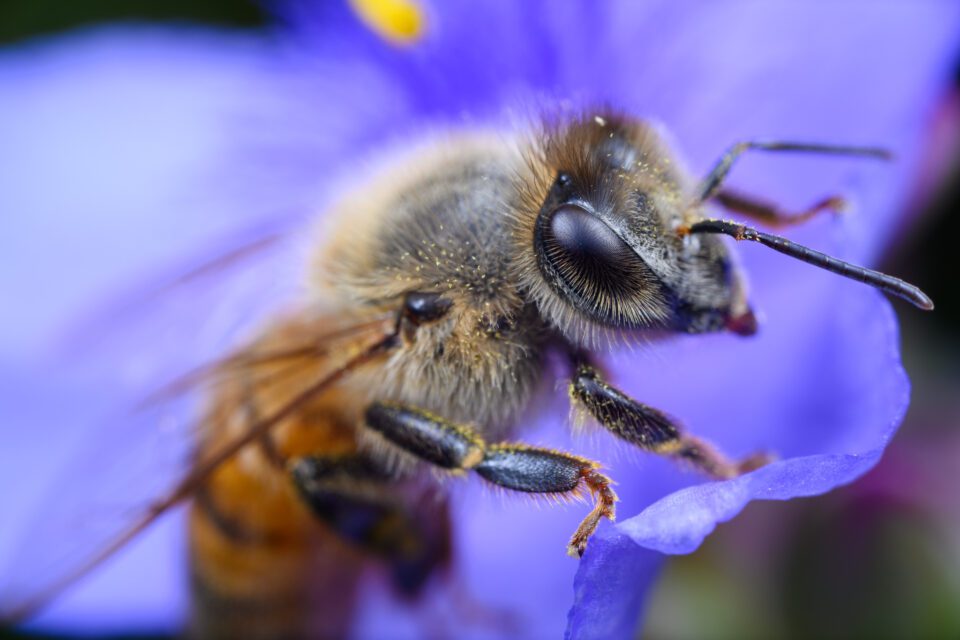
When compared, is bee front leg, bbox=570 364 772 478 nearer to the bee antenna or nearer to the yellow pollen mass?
the bee antenna

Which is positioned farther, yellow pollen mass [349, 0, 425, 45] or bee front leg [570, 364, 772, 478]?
yellow pollen mass [349, 0, 425, 45]

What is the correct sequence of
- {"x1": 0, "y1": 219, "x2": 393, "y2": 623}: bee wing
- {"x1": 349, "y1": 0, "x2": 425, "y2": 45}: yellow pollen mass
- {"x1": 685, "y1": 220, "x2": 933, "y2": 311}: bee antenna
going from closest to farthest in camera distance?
{"x1": 685, "y1": 220, "x2": 933, "y2": 311}: bee antenna
{"x1": 0, "y1": 219, "x2": 393, "y2": 623}: bee wing
{"x1": 349, "y1": 0, "x2": 425, "y2": 45}: yellow pollen mass

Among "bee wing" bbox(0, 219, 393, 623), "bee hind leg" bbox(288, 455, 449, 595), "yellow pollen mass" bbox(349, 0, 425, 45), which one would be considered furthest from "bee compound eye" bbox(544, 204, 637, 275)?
→ "yellow pollen mass" bbox(349, 0, 425, 45)

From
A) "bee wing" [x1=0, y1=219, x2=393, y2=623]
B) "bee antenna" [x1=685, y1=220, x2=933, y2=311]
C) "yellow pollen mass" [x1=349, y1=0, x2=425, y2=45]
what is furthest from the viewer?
"yellow pollen mass" [x1=349, y1=0, x2=425, y2=45]

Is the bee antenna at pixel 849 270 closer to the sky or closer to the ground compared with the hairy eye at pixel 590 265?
closer to the ground

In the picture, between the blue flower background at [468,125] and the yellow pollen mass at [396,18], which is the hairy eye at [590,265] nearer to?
the blue flower background at [468,125]

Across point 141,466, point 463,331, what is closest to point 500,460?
point 463,331

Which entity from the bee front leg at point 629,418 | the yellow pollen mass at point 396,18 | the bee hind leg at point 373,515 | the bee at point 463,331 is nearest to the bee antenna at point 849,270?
the bee at point 463,331

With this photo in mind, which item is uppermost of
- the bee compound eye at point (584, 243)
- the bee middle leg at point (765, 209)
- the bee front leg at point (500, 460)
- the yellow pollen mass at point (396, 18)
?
the yellow pollen mass at point (396, 18)

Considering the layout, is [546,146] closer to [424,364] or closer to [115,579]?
[424,364]
